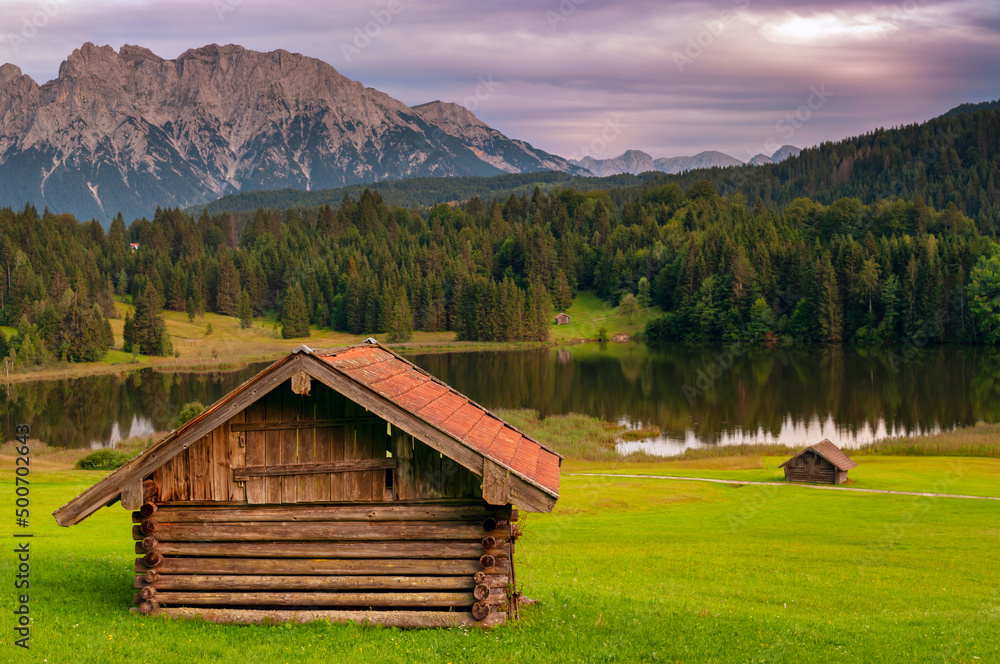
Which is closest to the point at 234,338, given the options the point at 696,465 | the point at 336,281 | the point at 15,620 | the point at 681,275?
the point at 336,281

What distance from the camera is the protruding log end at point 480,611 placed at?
12836mm

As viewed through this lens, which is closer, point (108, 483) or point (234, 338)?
point (108, 483)

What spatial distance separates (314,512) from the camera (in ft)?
43.6

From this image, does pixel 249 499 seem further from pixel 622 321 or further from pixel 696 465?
pixel 622 321

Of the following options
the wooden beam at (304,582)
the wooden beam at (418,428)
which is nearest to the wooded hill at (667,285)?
the wooden beam at (304,582)

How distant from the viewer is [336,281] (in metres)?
194

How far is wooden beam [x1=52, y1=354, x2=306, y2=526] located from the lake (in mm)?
52065

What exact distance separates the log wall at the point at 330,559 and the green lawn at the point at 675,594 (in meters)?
0.50

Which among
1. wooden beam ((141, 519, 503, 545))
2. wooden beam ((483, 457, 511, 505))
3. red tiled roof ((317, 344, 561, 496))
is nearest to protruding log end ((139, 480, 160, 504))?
wooden beam ((141, 519, 503, 545))

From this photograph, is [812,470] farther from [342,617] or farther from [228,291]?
[228,291]

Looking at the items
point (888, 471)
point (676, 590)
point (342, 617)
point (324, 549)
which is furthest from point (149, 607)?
point (888, 471)

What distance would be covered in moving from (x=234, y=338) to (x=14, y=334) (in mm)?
40861

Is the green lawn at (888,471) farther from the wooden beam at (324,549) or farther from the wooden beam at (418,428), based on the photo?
the wooden beam at (324,549)

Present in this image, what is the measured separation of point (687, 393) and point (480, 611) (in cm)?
8154
